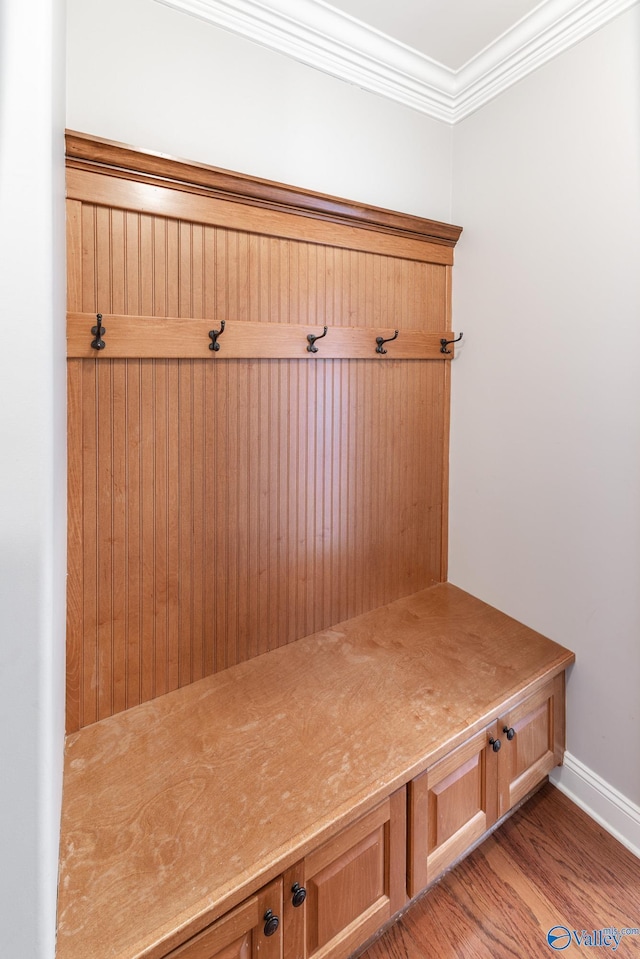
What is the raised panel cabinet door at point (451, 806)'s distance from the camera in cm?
128

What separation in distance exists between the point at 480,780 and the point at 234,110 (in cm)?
218

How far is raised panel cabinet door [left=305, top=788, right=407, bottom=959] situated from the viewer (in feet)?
3.64

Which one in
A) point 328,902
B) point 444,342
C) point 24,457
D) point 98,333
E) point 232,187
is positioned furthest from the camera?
point 444,342

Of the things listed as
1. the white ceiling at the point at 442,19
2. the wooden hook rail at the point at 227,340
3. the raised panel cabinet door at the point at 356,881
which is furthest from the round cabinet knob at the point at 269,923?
the white ceiling at the point at 442,19

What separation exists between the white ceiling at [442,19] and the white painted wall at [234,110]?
0.19 m

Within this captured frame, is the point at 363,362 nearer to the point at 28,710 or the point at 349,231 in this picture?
the point at 349,231

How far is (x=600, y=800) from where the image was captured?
1611 millimetres

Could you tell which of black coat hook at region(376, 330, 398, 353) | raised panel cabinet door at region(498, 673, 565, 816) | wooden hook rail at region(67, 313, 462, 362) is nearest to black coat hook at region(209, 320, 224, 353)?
wooden hook rail at region(67, 313, 462, 362)

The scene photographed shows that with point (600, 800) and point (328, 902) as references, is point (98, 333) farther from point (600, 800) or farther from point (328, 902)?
point (600, 800)

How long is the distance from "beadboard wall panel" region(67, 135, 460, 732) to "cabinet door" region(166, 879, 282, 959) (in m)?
0.65

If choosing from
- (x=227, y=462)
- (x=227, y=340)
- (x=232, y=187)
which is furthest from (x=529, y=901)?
(x=232, y=187)

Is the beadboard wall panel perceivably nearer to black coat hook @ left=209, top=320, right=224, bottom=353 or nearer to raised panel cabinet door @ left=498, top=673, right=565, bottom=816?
black coat hook @ left=209, top=320, right=224, bottom=353

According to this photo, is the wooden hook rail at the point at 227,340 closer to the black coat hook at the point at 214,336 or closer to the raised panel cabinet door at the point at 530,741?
the black coat hook at the point at 214,336

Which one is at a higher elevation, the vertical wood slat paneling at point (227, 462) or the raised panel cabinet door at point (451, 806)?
the vertical wood slat paneling at point (227, 462)
